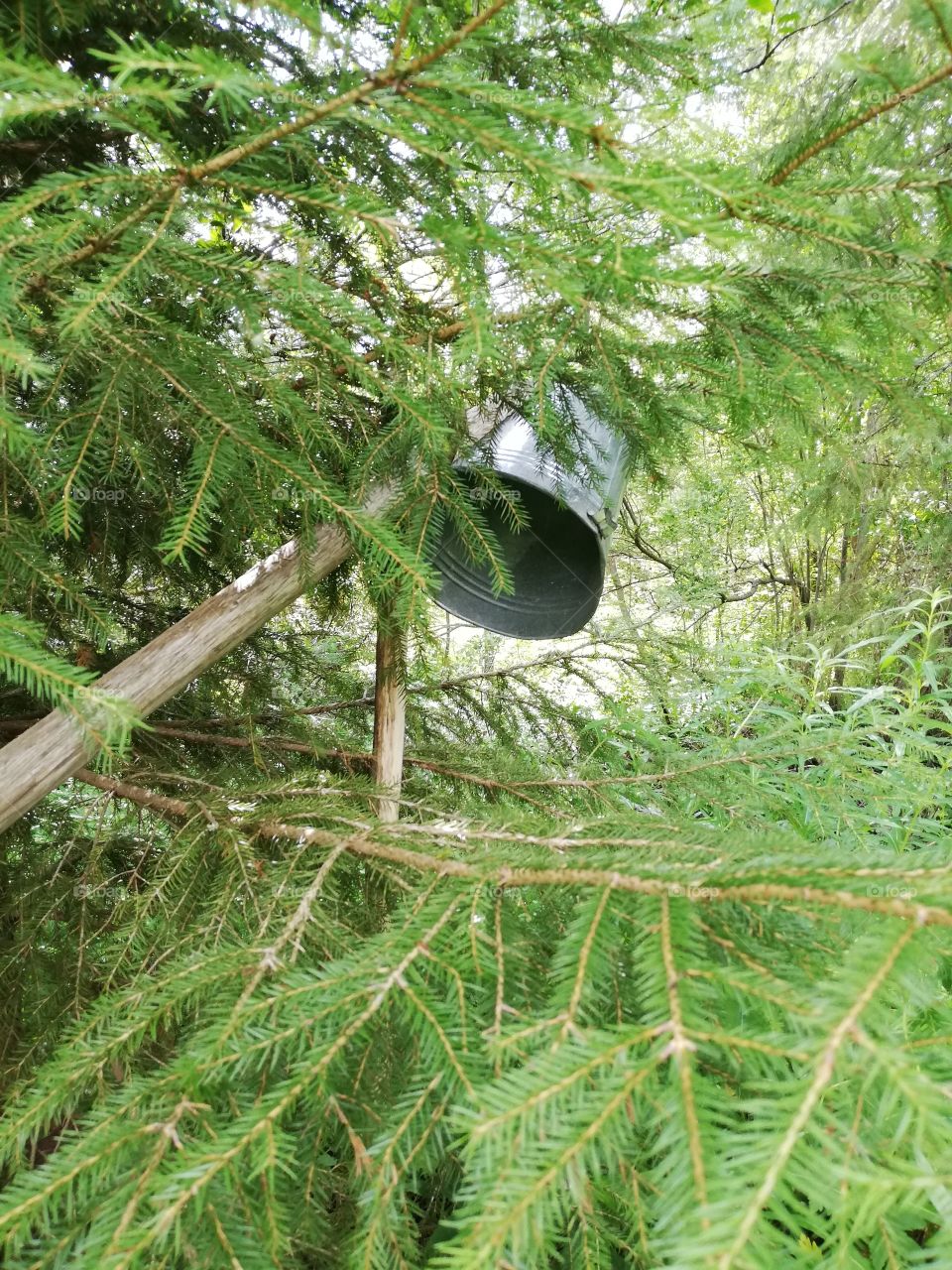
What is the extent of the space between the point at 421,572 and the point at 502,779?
0.91m

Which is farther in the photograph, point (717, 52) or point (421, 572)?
point (717, 52)

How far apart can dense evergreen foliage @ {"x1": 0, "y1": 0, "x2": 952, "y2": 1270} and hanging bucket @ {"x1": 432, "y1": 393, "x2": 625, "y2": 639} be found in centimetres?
21

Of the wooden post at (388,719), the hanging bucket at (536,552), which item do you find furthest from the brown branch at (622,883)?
the hanging bucket at (536,552)

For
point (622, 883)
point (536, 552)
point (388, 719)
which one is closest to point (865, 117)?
point (622, 883)

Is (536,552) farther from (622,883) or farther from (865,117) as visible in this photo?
(622,883)

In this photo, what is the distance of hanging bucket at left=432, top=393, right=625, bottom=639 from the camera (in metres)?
2.02

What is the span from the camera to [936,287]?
112 centimetres

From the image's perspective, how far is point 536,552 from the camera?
2.37m

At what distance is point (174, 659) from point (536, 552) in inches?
48.5

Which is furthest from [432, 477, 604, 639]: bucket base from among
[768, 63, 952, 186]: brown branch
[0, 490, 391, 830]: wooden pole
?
[768, 63, 952, 186]: brown branch

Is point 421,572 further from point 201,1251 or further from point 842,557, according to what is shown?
point 842,557

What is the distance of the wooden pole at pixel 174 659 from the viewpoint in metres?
1.33

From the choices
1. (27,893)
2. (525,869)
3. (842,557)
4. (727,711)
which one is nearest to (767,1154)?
(525,869)

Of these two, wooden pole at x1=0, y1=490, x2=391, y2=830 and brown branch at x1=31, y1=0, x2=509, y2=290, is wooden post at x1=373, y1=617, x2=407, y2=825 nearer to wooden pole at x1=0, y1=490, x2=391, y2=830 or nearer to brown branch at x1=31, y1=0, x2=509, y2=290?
wooden pole at x1=0, y1=490, x2=391, y2=830
